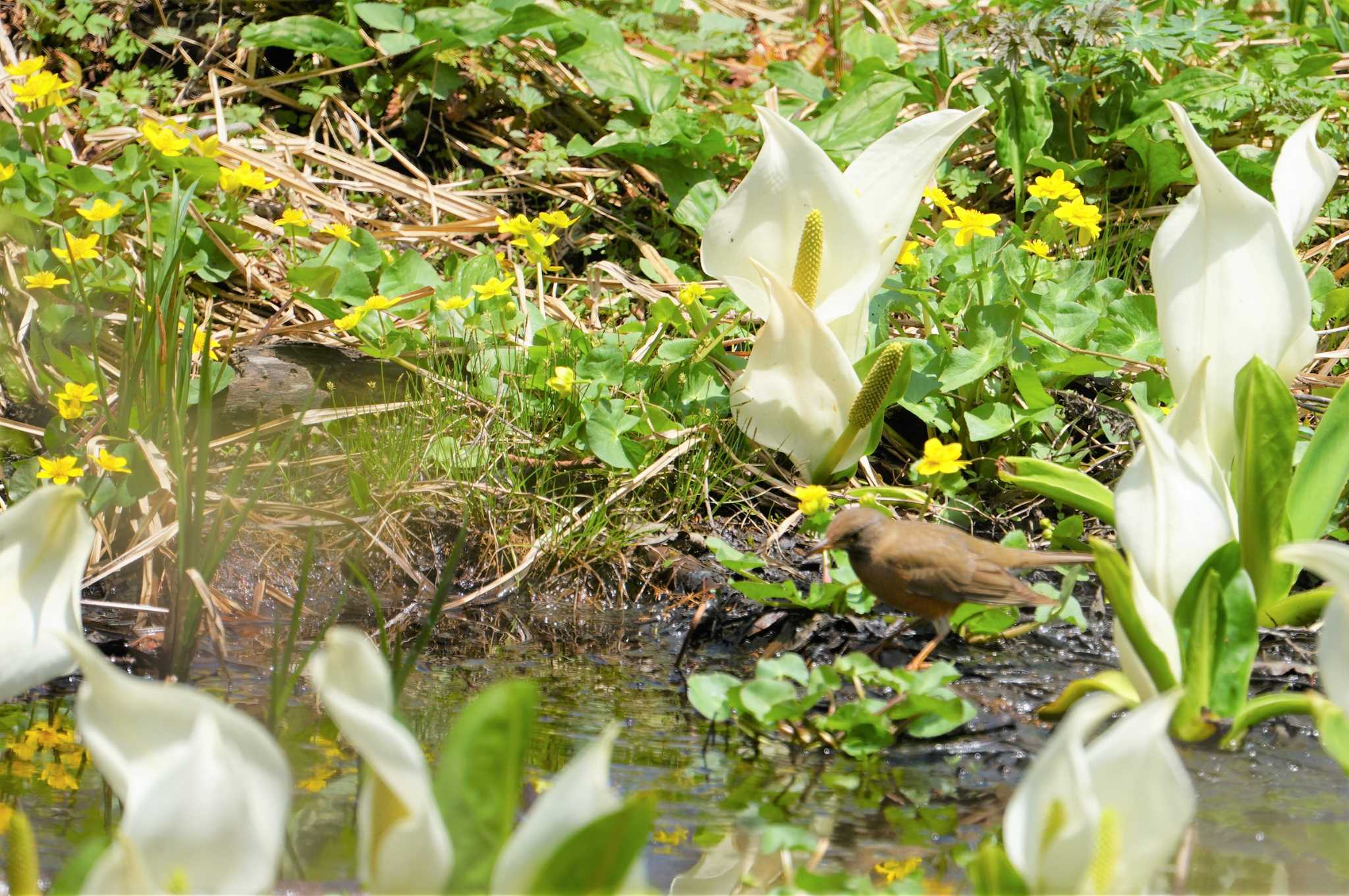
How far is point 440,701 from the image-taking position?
2074 mm

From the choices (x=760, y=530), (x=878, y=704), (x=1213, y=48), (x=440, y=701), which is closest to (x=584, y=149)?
(x=760, y=530)

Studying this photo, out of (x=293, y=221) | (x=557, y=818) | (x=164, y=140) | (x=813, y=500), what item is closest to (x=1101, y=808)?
(x=557, y=818)

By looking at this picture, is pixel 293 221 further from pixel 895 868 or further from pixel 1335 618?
pixel 1335 618

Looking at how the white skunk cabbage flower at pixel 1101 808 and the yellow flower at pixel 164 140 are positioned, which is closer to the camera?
the white skunk cabbage flower at pixel 1101 808

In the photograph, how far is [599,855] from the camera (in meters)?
1.12

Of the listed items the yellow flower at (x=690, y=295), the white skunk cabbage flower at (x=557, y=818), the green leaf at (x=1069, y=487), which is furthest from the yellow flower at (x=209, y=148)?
the white skunk cabbage flower at (x=557, y=818)

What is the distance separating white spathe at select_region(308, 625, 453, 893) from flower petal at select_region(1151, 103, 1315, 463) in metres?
1.43

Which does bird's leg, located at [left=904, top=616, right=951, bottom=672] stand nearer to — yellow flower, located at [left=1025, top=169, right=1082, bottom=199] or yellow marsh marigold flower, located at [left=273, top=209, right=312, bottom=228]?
yellow flower, located at [left=1025, top=169, right=1082, bottom=199]

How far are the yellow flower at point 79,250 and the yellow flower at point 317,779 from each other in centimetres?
132

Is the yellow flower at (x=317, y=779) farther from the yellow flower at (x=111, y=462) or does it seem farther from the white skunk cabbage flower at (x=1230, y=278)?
the white skunk cabbage flower at (x=1230, y=278)

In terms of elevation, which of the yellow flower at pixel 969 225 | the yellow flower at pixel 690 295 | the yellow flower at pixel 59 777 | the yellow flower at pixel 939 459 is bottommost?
the yellow flower at pixel 59 777

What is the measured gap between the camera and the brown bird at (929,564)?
2014 millimetres

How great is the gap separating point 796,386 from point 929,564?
24.8 inches

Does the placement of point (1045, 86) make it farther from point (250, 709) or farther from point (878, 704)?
point (250, 709)
